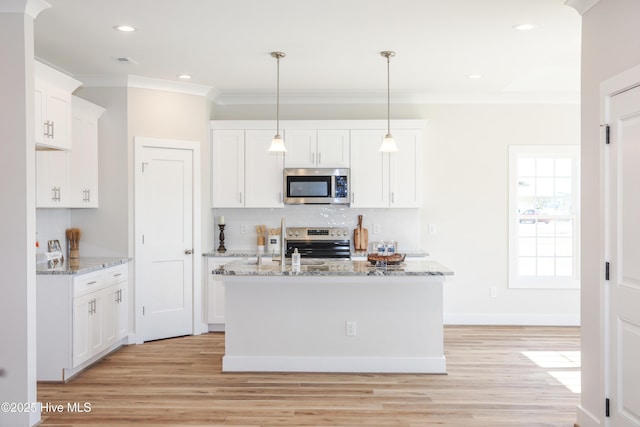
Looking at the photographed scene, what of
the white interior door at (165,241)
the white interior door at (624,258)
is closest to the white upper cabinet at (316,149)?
the white interior door at (165,241)

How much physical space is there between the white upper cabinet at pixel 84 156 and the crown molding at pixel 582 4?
13.2ft

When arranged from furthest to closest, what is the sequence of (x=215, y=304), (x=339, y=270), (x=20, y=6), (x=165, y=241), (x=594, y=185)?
(x=215, y=304), (x=165, y=241), (x=339, y=270), (x=20, y=6), (x=594, y=185)

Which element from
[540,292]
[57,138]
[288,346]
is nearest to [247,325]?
[288,346]

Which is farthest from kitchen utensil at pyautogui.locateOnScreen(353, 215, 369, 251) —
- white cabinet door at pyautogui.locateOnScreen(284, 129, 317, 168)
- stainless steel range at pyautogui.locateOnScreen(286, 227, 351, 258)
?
white cabinet door at pyautogui.locateOnScreen(284, 129, 317, 168)

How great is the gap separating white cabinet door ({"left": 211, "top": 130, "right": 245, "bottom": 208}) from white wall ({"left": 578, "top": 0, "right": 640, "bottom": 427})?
3787mm

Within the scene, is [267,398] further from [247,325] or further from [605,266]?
[605,266]

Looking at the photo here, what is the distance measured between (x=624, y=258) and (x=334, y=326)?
2.27m

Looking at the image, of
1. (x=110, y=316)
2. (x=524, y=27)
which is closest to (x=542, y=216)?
(x=524, y=27)

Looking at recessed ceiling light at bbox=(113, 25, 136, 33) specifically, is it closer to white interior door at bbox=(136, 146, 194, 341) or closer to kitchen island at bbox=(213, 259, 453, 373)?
white interior door at bbox=(136, 146, 194, 341)

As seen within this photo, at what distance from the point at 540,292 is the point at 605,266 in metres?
3.44

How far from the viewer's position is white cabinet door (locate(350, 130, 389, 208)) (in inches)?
244

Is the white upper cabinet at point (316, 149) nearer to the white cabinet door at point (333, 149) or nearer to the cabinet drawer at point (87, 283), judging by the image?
the white cabinet door at point (333, 149)

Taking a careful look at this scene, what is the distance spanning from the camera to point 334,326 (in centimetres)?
449

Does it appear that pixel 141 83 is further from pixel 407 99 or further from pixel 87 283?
pixel 407 99
